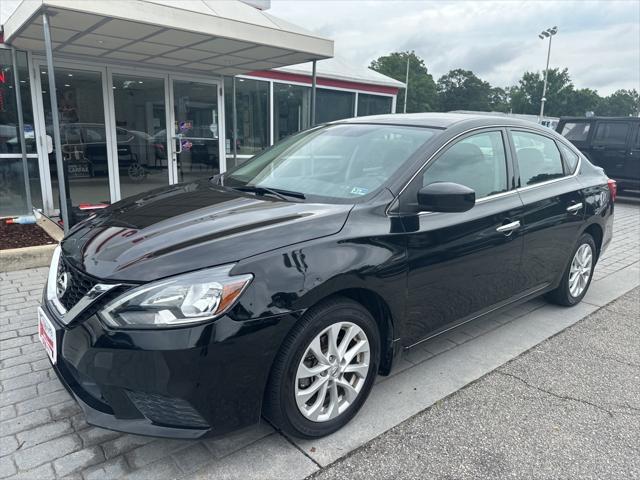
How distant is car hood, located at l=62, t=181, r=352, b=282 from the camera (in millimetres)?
2152

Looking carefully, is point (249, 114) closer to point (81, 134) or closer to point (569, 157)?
point (81, 134)

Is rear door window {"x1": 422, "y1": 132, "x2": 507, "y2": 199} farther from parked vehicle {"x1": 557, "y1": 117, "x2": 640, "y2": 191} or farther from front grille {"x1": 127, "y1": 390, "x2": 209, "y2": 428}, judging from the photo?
parked vehicle {"x1": 557, "y1": 117, "x2": 640, "y2": 191}

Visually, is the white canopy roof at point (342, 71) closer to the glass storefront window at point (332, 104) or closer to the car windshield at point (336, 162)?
the glass storefront window at point (332, 104)

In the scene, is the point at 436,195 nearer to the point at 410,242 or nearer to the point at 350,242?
the point at 410,242

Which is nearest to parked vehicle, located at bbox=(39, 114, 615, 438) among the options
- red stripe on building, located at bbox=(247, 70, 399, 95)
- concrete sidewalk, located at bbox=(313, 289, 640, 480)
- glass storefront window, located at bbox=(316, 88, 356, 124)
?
concrete sidewalk, located at bbox=(313, 289, 640, 480)

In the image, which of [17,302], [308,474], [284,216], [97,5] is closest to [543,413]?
[308,474]

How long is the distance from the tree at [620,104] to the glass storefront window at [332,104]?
99.5m

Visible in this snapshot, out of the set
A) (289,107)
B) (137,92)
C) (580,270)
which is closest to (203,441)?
(580,270)

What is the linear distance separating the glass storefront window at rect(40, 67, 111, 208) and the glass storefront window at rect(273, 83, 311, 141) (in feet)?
12.5

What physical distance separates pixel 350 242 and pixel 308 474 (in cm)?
112

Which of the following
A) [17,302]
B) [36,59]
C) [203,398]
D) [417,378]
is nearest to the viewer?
[203,398]

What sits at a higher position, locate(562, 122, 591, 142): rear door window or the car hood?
locate(562, 122, 591, 142): rear door window

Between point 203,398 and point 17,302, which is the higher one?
point 203,398

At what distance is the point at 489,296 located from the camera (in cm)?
339
